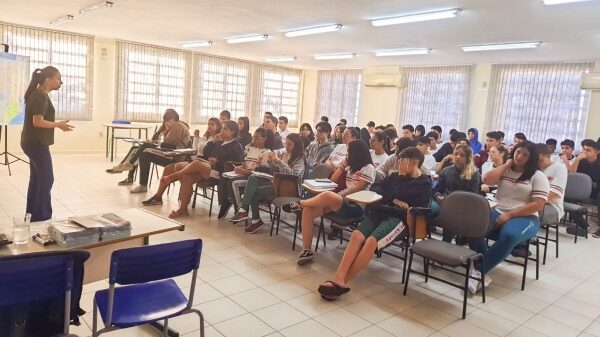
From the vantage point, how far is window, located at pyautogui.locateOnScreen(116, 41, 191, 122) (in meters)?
9.95

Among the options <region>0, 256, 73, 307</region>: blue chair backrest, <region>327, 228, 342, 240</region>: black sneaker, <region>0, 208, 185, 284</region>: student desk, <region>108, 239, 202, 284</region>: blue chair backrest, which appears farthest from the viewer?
<region>327, 228, 342, 240</region>: black sneaker

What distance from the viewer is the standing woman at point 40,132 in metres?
3.94

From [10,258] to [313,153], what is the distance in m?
4.87

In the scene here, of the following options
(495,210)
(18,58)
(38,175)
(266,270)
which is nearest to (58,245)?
(266,270)

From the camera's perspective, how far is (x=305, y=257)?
390 centimetres

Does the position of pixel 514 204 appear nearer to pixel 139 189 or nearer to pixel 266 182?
pixel 266 182

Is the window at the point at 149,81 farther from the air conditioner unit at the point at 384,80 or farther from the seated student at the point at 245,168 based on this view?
the seated student at the point at 245,168

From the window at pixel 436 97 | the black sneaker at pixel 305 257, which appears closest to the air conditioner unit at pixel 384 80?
the window at pixel 436 97

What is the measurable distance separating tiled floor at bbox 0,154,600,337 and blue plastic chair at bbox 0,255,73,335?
109cm

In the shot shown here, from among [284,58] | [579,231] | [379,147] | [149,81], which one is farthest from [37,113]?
[284,58]

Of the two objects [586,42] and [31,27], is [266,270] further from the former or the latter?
[31,27]

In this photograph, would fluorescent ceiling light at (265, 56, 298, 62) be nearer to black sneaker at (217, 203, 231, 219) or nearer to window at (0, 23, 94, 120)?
window at (0, 23, 94, 120)

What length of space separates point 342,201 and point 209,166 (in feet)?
6.77

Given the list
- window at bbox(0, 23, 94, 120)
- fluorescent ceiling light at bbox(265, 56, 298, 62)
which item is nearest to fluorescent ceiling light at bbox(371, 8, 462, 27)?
fluorescent ceiling light at bbox(265, 56, 298, 62)
